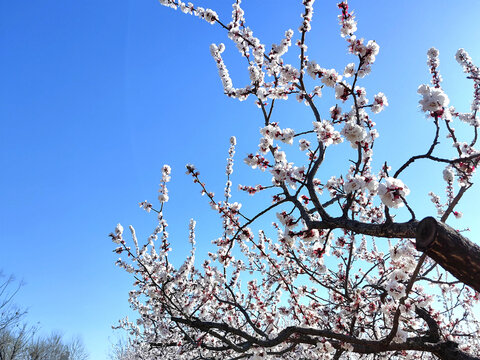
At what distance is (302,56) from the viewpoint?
389 cm

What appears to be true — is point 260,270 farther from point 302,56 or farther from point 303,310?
point 302,56

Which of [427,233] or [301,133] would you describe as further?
[301,133]

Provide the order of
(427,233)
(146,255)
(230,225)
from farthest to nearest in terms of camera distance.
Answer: (146,255) → (230,225) → (427,233)

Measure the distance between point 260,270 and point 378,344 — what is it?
4.54 m

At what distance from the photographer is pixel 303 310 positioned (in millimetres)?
5051

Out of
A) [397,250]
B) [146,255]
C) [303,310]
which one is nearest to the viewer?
[397,250]

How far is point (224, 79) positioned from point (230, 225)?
264cm

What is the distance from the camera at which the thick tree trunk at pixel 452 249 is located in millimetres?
2236

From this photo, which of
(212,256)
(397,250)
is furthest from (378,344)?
(212,256)

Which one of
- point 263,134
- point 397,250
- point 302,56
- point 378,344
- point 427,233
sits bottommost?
point 378,344

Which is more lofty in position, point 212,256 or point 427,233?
point 212,256

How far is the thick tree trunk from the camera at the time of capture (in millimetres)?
2236

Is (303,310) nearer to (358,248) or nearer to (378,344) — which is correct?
(378,344)

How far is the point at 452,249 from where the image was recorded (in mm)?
2279
